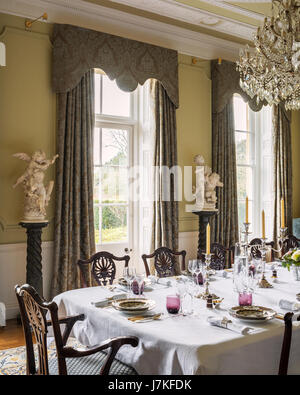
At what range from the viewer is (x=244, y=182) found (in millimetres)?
6762

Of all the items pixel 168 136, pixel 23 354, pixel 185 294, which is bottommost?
pixel 23 354

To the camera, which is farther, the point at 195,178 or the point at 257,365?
the point at 195,178

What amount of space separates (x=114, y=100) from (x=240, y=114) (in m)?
2.24

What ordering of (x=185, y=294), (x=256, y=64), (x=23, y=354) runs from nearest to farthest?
1. (x=185, y=294)
2. (x=23, y=354)
3. (x=256, y=64)

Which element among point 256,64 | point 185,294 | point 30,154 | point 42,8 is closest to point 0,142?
point 30,154

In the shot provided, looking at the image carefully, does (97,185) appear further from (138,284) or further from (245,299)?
(245,299)

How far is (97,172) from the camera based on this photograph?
5.27m

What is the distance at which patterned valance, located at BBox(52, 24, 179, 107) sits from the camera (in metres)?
4.66

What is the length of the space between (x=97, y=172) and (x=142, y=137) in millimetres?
802

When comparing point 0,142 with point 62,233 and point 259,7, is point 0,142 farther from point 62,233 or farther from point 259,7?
point 259,7

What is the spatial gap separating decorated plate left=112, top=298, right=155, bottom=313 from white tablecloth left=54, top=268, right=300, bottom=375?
0.04 metres

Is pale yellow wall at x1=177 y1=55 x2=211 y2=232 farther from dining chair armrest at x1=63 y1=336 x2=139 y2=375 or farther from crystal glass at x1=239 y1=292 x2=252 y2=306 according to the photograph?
dining chair armrest at x1=63 y1=336 x2=139 y2=375

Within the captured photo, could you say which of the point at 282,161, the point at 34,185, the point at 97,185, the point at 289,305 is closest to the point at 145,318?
the point at 289,305

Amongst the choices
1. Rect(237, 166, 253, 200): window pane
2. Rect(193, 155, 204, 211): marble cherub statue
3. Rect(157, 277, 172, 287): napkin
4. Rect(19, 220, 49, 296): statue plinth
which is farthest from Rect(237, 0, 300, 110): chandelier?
Rect(237, 166, 253, 200): window pane
